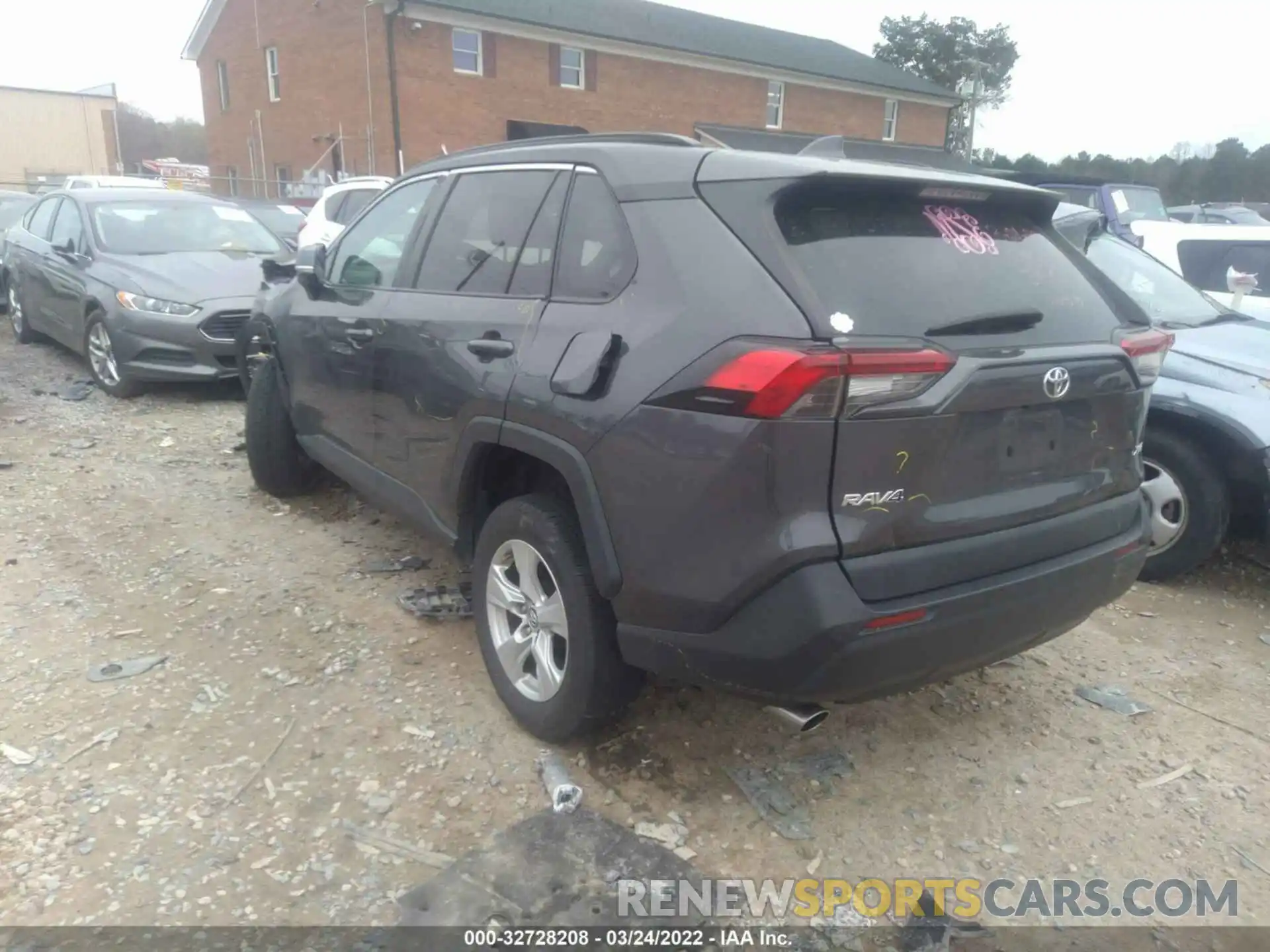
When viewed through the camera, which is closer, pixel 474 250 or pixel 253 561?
pixel 474 250

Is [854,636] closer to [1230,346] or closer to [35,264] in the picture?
[1230,346]

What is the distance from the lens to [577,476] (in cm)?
261

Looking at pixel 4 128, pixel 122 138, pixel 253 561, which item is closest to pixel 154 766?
pixel 253 561

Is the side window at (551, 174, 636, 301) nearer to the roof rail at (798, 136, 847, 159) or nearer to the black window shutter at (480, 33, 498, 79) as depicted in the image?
the roof rail at (798, 136, 847, 159)

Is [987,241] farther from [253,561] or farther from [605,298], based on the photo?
[253,561]

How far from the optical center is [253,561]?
178 inches

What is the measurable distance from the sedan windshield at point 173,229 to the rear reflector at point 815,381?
7368 millimetres

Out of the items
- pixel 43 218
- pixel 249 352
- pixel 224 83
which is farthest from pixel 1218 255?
pixel 224 83

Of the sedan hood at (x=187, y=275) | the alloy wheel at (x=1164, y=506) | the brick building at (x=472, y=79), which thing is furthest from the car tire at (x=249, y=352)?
the brick building at (x=472, y=79)

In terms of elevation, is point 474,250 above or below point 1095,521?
above

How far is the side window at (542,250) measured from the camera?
117 inches

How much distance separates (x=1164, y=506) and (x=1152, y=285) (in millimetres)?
1683

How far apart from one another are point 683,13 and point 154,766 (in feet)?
121

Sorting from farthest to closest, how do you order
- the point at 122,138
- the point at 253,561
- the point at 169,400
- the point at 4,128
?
1. the point at 122,138
2. the point at 4,128
3. the point at 169,400
4. the point at 253,561
